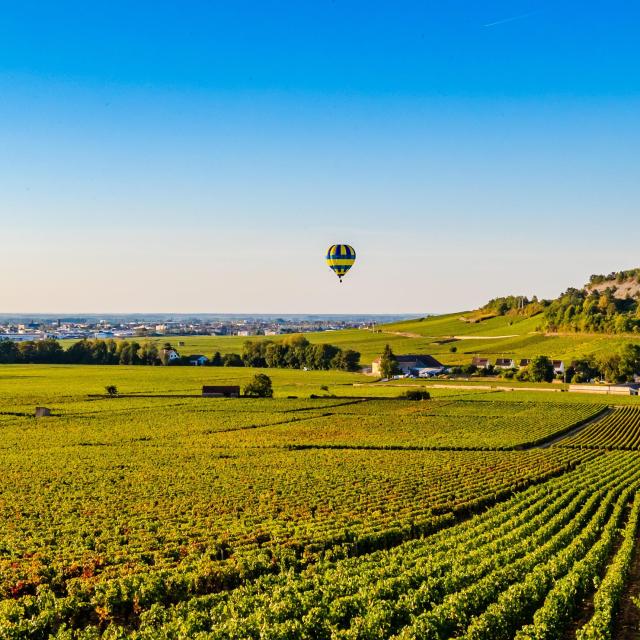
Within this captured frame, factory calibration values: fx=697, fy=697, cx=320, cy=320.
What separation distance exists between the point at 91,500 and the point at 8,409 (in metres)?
48.0

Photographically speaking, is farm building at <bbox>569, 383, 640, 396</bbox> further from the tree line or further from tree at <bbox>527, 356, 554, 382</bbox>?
the tree line

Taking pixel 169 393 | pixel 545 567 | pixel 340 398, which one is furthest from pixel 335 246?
pixel 545 567

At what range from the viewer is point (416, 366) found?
472ft

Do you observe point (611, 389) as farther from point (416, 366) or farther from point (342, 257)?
point (342, 257)

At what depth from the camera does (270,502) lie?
34.6 meters

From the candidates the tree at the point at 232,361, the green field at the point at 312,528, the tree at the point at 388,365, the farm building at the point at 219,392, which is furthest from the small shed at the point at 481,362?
the green field at the point at 312,528

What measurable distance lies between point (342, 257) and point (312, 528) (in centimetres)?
4908

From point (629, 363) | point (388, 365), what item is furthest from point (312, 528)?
point (629, 363)

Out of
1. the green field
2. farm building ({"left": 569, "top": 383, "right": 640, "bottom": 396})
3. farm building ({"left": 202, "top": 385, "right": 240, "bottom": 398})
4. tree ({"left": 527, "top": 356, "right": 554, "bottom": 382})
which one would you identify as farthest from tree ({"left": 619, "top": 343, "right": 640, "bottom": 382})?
farm building ({"left": 202, "top": 385, "right": 240, "bottom": 398})

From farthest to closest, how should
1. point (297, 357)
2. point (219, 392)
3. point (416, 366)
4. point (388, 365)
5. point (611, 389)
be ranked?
point (297, 357) → point (416, 366) → point (388, 365) → point (611, 389) → point (219, 392)

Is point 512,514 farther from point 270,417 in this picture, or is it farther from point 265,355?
point 265,355

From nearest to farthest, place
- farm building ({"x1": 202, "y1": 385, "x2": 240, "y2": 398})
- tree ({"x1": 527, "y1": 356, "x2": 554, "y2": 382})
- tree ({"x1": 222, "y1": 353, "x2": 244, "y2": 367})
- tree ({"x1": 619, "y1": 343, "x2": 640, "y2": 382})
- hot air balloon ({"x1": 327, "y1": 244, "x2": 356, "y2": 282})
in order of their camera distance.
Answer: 1. hot air balloon ({"x1": 327, "y1": 244, "x2": 356, "y2": 282})
2. farm building ({"x1": 202, "y1": 385, "x2": 240, "y2": 398})
3. tree ({"x1": 619, "y1": 343, "x2": 640, "y2": 382})
4. tree ({"x1": 527, "y1": 356, "x2": 554, "y2": 382})
5. tree ({"x1": 222, "y1": 353, "x2": 244, "y2": 367})

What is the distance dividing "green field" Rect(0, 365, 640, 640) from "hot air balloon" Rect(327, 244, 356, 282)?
17.3 meters

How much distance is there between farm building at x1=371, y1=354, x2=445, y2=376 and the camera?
140250 millimetres
